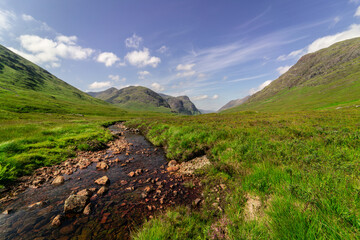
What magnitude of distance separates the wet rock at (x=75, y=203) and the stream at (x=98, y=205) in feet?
0.66

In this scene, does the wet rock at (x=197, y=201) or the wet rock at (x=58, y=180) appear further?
the wet rock at (x=58, y=180)

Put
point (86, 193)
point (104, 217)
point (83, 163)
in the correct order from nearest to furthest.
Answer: point (104, 217) < point (86, 193) < point (83, 163)

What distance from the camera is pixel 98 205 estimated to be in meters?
5.68

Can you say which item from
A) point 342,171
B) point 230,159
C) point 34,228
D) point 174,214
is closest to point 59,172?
point 34,228

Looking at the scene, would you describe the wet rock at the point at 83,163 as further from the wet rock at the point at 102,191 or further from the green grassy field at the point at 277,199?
the green grassy field at the point at 277,199

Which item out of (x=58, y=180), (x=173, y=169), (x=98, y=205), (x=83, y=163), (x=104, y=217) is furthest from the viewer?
(x=83, y=163)

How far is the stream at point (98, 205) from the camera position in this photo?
449 cm

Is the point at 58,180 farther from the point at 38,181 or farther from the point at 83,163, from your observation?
the point at 83,163

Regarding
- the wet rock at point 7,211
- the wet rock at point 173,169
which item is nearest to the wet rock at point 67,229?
the wet rock at point 7,211

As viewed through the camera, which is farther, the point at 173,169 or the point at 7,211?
the point at 173,169

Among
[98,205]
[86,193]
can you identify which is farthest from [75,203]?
[98,205]

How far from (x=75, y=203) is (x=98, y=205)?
97cm

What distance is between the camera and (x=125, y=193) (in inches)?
253

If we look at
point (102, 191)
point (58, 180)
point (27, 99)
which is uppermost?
point (27, 99)
